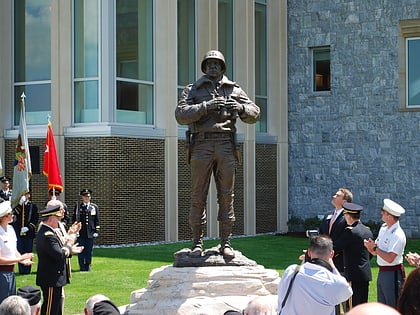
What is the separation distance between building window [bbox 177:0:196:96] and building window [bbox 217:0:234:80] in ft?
5.06

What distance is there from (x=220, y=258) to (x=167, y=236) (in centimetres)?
1269

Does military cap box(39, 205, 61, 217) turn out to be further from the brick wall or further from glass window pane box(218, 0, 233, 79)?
glass window pane box(218, 0, 233, 79)

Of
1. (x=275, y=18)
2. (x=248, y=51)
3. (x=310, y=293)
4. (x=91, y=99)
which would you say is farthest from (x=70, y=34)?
(x=310, y=293)

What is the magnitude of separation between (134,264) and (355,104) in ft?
37.6

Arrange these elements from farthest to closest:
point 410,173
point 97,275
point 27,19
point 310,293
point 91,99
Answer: point 410,173 < point 27,19 < point 91,99 < point 97,275 < point 310,293

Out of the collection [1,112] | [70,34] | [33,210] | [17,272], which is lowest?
[17,272]

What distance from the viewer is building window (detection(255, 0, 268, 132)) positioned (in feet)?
92.9

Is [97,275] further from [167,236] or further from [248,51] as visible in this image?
[248,51]

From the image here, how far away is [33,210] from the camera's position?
59.0 feet

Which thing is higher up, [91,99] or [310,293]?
[91,99]

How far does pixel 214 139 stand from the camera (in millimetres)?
11125

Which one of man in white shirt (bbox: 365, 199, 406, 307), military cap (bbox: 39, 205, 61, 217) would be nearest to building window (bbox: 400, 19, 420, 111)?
man in white shirt (bbox: 365, 199, 406, 307)

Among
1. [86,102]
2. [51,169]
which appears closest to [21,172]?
[51,169]

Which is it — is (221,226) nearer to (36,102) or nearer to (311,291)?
(311,291)
